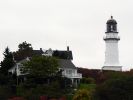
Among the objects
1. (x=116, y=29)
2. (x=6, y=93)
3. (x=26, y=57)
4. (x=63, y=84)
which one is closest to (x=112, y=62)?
(x=116, y=29)

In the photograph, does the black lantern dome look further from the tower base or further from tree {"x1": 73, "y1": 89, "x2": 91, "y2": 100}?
tree {"x1": 73, "y1": 89, "x2": 91, "y2": 100}

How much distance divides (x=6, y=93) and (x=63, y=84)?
7.72m

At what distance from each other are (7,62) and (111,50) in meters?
22.6

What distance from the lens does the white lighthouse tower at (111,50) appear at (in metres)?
99.7

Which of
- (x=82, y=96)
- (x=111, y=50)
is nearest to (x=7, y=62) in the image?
(x=82, y=96)

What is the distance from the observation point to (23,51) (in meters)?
93.4

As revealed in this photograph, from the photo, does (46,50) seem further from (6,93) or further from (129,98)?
(129,98)

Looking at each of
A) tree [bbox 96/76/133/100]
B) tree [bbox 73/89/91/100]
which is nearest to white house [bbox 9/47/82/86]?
tree [bbox 96/76/133/100]

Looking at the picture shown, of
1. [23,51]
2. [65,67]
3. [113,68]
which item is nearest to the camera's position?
[65,67]

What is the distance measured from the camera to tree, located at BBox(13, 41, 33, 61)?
9186 cm

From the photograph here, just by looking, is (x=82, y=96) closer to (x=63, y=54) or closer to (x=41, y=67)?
(x=41, y=67)

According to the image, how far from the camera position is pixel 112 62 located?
10006cm

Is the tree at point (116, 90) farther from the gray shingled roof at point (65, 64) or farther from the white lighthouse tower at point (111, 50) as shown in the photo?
the white lighthouse tower at point (111, 50)

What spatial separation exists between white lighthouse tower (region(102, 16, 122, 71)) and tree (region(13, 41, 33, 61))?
12530mm
